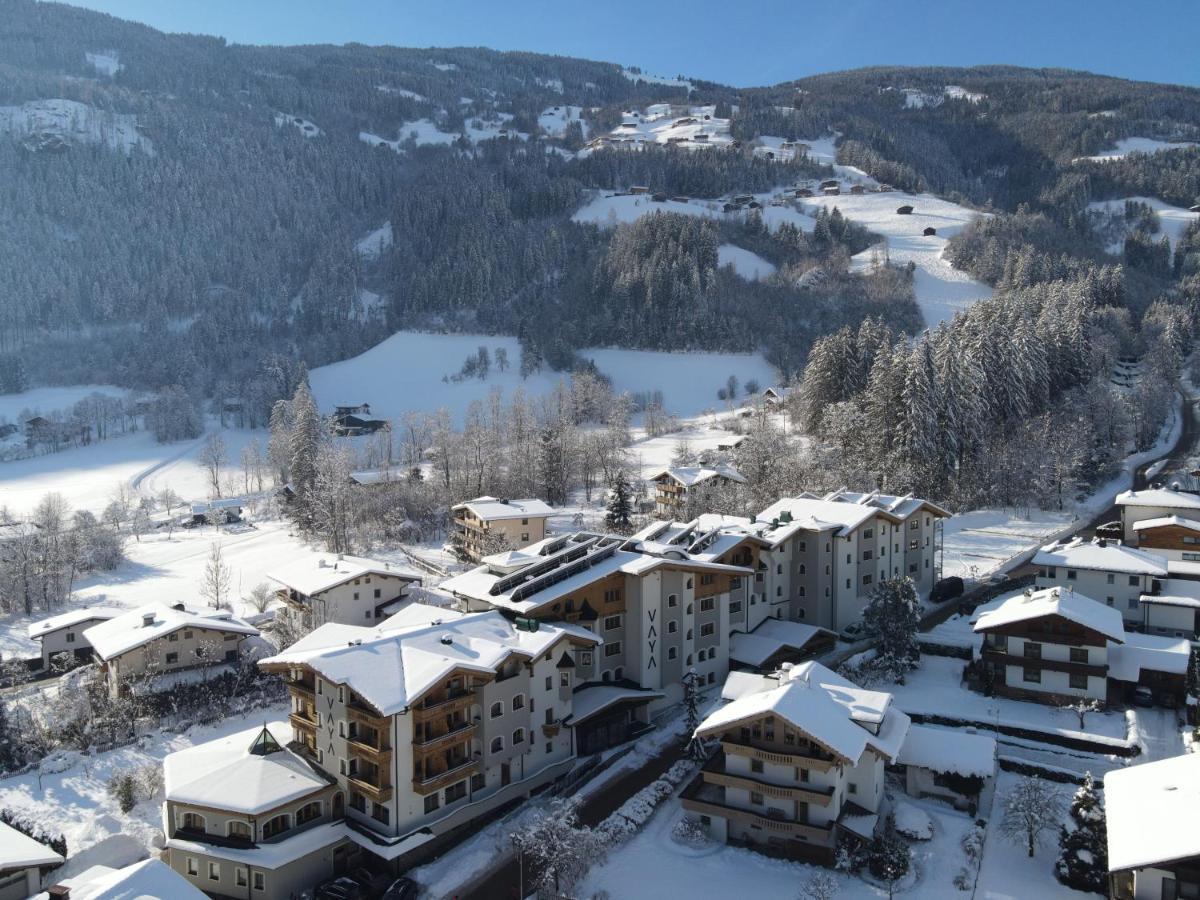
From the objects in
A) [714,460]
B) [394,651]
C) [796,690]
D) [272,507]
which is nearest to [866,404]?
[714,460]

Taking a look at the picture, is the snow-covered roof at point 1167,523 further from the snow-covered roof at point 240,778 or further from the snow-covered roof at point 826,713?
the snow-covered roof at point 240,778

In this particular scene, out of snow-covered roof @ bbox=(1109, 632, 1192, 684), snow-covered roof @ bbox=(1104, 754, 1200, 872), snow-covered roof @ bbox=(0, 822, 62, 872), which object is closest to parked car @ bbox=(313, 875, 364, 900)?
snow-covered roof @ bbox=(0, 822, 62, 872)

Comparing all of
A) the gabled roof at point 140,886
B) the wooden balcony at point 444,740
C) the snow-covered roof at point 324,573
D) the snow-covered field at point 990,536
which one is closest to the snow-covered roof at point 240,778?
the wooden balcony at point 444,740

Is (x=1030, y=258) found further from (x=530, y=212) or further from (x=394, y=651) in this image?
(x=394, y=651)

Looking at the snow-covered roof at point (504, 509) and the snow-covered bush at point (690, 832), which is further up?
the snow-covered roof at point (504, 509)

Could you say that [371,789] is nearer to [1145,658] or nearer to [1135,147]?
[1145,658]
